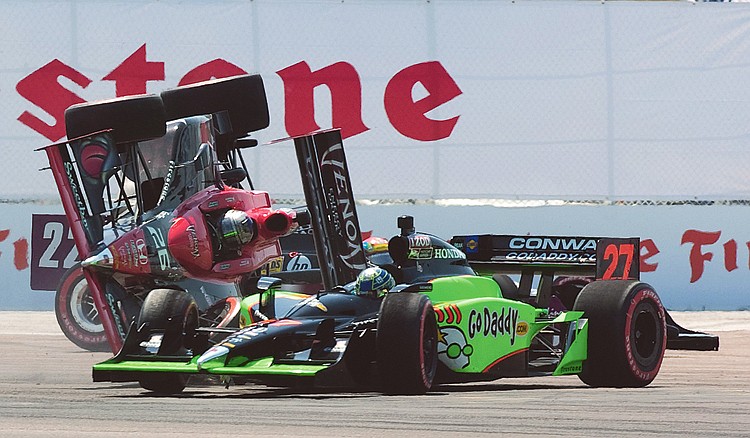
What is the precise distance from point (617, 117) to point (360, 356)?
9.84 metres

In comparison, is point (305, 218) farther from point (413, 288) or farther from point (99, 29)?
point (99, 29)

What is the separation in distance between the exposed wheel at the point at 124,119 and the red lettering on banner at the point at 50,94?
5.57 m

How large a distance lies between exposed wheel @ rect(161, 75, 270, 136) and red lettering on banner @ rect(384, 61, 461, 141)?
13.9ft

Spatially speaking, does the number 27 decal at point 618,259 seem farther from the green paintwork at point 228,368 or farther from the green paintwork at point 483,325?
the green paintwork at point 228,368

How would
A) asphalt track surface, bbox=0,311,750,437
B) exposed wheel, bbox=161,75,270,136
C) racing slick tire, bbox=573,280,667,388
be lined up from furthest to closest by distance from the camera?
exposed wheel, bbox=161,75,270,136, racing slick tire, bbox=573,280,667,388, asphalt track surface, bbox=0,311,750,437

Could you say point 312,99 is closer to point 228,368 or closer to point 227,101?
point 227,101

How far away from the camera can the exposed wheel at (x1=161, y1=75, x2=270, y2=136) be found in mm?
13617

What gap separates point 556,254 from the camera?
11.3m

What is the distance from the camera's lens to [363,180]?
18.1m

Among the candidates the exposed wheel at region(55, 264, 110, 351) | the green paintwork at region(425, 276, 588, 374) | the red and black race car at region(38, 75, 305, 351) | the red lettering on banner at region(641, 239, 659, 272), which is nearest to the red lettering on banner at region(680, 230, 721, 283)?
the red lettering on banner at region(641, 239, 659, 272)

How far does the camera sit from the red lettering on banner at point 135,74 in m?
17.8

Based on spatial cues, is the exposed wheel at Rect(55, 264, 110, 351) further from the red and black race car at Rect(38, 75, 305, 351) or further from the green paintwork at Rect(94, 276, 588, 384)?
the green paintwork at Rect(94, 276, 588, 384)

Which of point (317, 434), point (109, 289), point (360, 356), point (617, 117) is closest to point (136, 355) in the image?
point (360, 356)

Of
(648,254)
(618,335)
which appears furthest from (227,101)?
(648,254)
